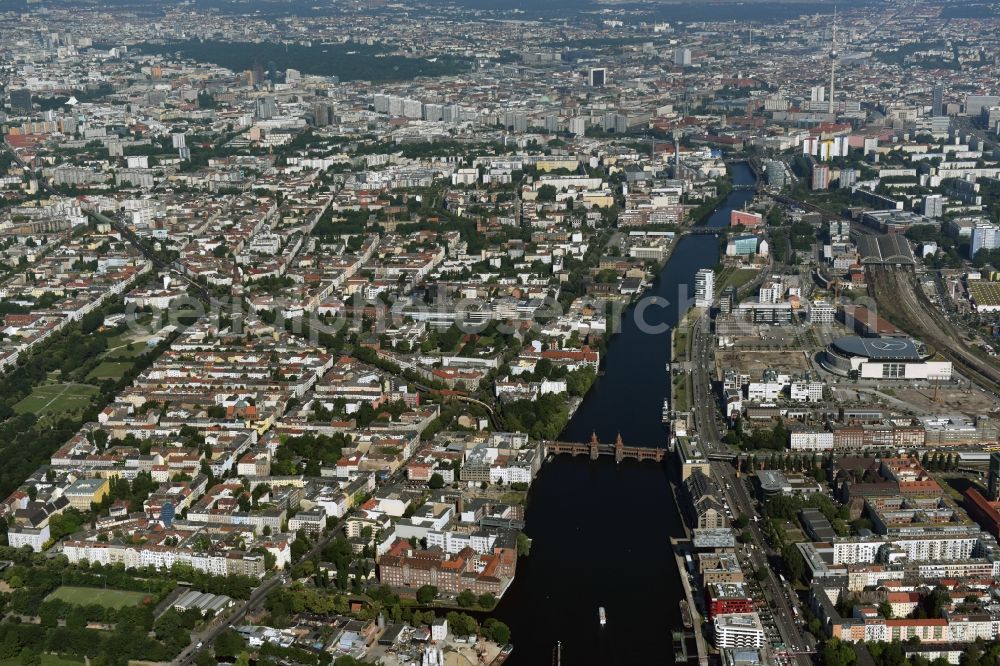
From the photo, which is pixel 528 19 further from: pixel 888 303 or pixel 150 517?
pixel 150 517

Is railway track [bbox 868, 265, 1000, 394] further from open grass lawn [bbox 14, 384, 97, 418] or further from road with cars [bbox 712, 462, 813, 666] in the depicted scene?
open grass lawn [bbox 14, 384, 97, 418]

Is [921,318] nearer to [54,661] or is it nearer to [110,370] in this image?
[110,370]

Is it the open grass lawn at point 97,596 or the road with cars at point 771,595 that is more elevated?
the road with cars at point 771,595

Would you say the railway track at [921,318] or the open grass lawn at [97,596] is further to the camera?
the railway track at [921,318]

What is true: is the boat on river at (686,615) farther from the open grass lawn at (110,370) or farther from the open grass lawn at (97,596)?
the open grass lawn at (110,370)

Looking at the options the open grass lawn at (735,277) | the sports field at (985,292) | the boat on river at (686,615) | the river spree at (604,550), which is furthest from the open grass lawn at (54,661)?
the sports field at (985,292)
